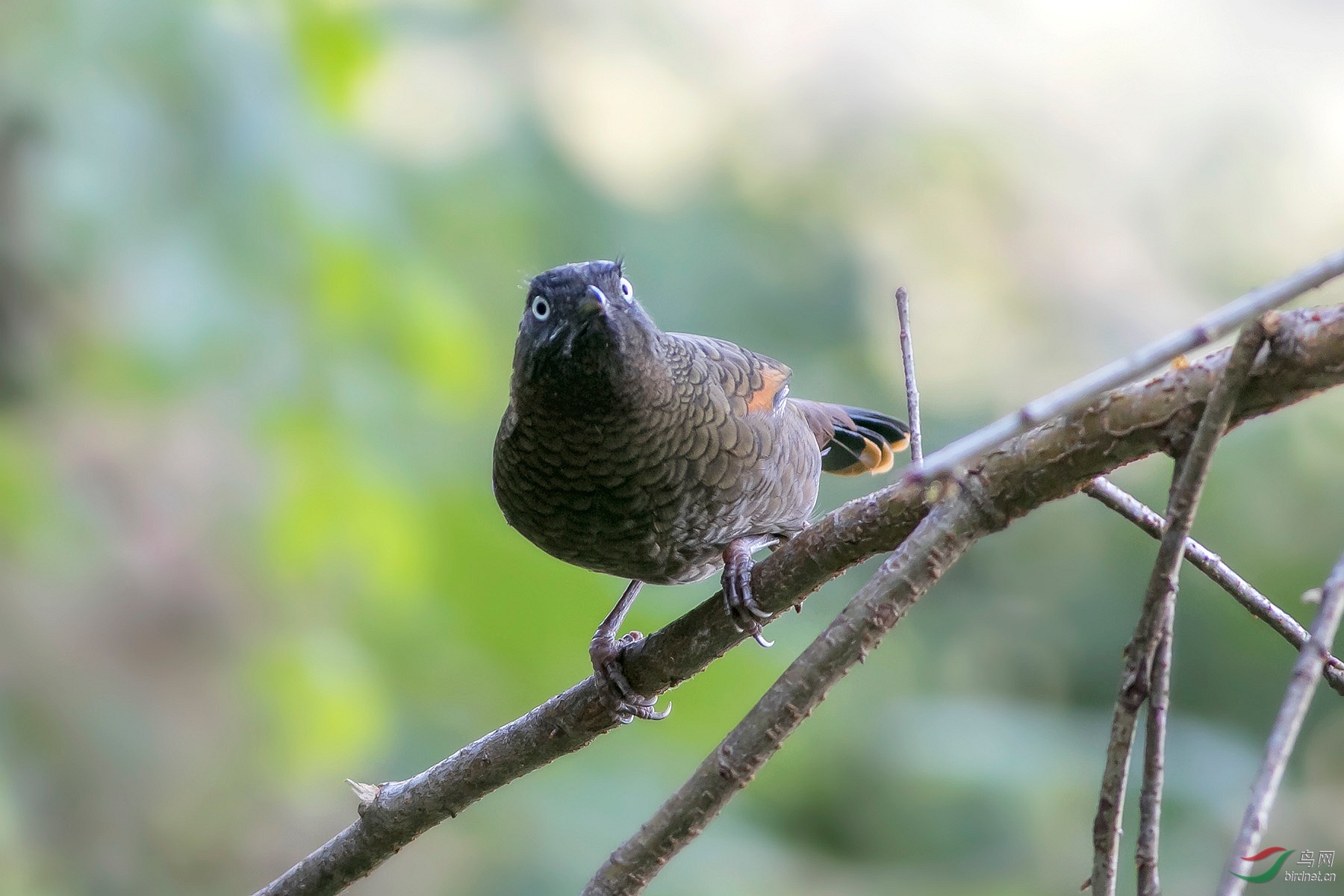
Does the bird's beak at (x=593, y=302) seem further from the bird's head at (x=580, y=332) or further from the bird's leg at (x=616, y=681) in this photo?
the bird's leg at (x=616, y=681)

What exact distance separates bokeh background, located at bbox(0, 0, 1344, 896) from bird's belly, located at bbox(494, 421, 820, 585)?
1.31 metres

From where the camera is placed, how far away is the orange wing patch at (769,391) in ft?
11.1

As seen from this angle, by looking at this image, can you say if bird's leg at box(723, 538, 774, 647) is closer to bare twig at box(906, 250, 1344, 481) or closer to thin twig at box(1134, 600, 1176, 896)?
thin twig at box(1134, 600, 1176, 896)

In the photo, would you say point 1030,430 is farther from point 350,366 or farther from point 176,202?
point 176,202

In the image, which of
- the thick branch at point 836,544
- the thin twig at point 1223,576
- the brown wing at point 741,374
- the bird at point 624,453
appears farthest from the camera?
the brown wing at point 741,374

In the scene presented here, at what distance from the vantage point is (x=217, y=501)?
5.66 m

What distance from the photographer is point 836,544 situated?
2.22 meters

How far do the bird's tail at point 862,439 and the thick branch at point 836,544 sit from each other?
1.50 m

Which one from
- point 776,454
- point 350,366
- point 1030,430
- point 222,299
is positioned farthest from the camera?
point 350,366

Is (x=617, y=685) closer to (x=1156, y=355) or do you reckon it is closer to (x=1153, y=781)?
(x=1153, y=781)

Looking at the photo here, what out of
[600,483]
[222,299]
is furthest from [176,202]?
[600,483]

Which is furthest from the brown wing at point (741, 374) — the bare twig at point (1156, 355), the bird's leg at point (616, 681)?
the bare twig at point (1156, 355)

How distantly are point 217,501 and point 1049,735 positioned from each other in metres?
4.80

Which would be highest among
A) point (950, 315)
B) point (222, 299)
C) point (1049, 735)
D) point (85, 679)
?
point (950, 315)
